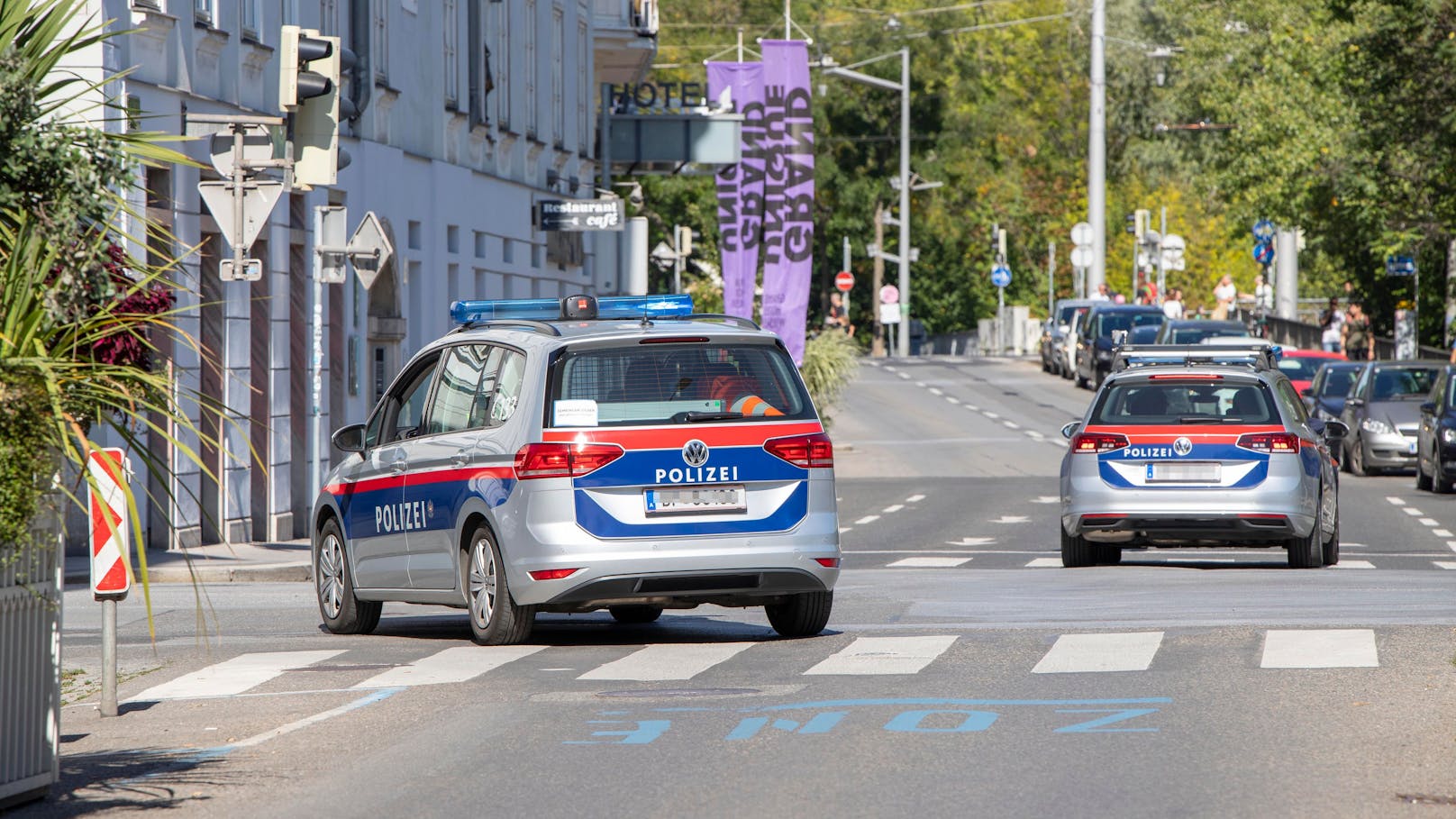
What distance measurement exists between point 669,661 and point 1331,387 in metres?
30.0

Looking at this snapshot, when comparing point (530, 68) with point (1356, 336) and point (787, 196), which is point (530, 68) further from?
point (1356, 336)

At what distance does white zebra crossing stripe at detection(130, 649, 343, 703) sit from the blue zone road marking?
2098 mm

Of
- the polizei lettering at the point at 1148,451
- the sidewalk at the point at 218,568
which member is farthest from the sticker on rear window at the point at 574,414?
the polizei lettering at the point at 1148,451

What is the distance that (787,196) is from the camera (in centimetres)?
3753

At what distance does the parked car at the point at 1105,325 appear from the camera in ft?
191

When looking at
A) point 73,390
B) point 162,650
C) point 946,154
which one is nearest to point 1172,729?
point 73,390

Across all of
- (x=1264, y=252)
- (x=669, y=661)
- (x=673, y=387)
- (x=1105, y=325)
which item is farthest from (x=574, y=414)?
(x=1264, y=252)

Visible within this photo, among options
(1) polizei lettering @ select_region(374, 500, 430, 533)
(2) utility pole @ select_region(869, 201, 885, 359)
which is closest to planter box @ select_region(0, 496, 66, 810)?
(1) polizei lettering @ select_region(374, 500, 430, 533)

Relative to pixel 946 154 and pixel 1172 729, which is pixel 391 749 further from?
pixel 946 154

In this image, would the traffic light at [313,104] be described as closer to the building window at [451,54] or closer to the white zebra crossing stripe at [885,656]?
the white zebra crossing stripe at [885,656]

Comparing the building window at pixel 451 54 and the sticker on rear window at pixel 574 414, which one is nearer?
the sticker on rear window at pixel 574 414

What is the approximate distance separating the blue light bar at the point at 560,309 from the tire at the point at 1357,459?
934 inches

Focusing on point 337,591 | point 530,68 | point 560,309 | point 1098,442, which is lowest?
point 337,591

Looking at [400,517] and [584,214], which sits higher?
[584,214]
